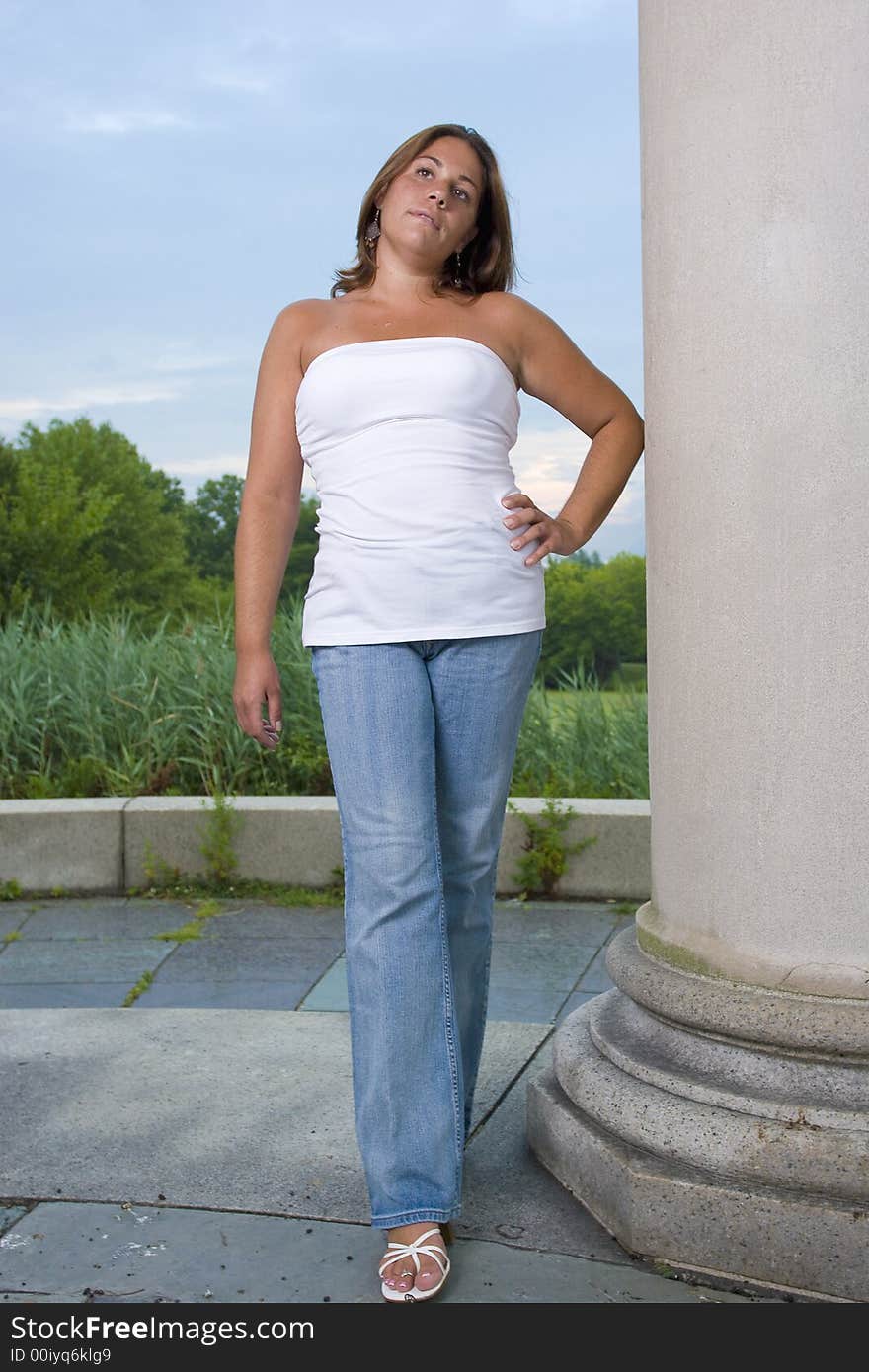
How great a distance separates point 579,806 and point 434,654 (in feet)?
9.50

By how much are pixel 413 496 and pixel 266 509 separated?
368mm

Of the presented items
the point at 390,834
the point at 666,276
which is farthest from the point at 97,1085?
the point at 666,276

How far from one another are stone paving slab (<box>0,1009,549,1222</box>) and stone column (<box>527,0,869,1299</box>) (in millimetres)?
651

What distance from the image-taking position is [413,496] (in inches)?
94.6

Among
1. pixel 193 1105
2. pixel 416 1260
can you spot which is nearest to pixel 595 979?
pixel 193 1105

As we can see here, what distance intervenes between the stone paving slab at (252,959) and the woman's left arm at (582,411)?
2177 mm

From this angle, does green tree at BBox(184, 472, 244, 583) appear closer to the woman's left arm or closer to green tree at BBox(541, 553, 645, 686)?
green tree at BBox(541, 553, 645, 686)

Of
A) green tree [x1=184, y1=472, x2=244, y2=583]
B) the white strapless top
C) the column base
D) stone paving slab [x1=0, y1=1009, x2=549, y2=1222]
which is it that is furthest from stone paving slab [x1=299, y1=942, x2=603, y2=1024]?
green tree [x1=184, y1=472, x2=244, y2=583]

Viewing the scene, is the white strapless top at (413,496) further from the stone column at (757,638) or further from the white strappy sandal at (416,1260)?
the white strappy sandal at (416,1260)

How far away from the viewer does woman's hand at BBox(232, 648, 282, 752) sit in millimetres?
2629

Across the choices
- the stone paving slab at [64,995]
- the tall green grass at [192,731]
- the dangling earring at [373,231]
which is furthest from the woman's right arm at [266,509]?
the tall green grass at [192,731]

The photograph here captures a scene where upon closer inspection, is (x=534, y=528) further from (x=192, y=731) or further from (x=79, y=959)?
(x=192, y=731)

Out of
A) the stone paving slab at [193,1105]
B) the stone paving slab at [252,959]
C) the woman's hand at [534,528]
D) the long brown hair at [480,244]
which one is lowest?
the stone paving slab at [193,1105]

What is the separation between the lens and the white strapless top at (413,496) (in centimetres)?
239
